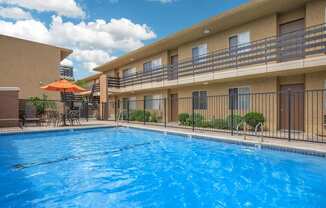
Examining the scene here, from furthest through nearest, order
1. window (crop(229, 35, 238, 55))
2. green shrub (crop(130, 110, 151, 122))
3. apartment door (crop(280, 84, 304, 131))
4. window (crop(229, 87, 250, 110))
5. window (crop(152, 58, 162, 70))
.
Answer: window (crop(152, 58, 162, 70)) < green shrub (crop(130, 110, 151, 122)) < window (crop(229, 35, 238, 55)) < window (crop(229, 87, 250, 110)) < apartment door (crop(280, 84, 304, 131))

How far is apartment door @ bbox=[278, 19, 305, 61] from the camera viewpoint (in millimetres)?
10641

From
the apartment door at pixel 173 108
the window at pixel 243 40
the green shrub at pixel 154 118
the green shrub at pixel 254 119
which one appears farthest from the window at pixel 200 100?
the green shrub at pixel 254 119

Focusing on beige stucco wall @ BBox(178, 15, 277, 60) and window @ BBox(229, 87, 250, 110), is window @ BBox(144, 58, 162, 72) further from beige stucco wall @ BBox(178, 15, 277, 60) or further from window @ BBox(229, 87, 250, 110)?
window @ BBox(229, 87, 250, 110)

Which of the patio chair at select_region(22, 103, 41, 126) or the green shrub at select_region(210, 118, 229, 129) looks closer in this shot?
the green shrub at select_region(210, 118, 229, 129)

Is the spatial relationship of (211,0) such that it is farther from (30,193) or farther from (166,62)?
(30,193)

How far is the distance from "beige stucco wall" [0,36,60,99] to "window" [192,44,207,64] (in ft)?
45.8

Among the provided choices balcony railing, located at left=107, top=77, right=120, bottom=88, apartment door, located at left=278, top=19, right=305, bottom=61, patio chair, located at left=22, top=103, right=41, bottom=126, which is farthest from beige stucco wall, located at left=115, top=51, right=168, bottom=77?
patio chair, located at left=22, top=103, right=41, bottom=126

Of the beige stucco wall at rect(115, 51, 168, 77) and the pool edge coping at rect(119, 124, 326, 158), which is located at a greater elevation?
the beige stucco wall at rect(115, 51, 168, 77)

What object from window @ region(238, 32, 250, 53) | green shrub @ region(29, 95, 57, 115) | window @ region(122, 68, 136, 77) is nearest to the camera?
window @ region(238, 32, 250, 53)

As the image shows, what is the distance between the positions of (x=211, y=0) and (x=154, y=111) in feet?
33.0

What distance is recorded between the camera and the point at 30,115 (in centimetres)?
1689

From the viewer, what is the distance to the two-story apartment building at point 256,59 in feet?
34.6

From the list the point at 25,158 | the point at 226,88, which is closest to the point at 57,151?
the point at 25,158

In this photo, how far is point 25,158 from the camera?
303 inches
